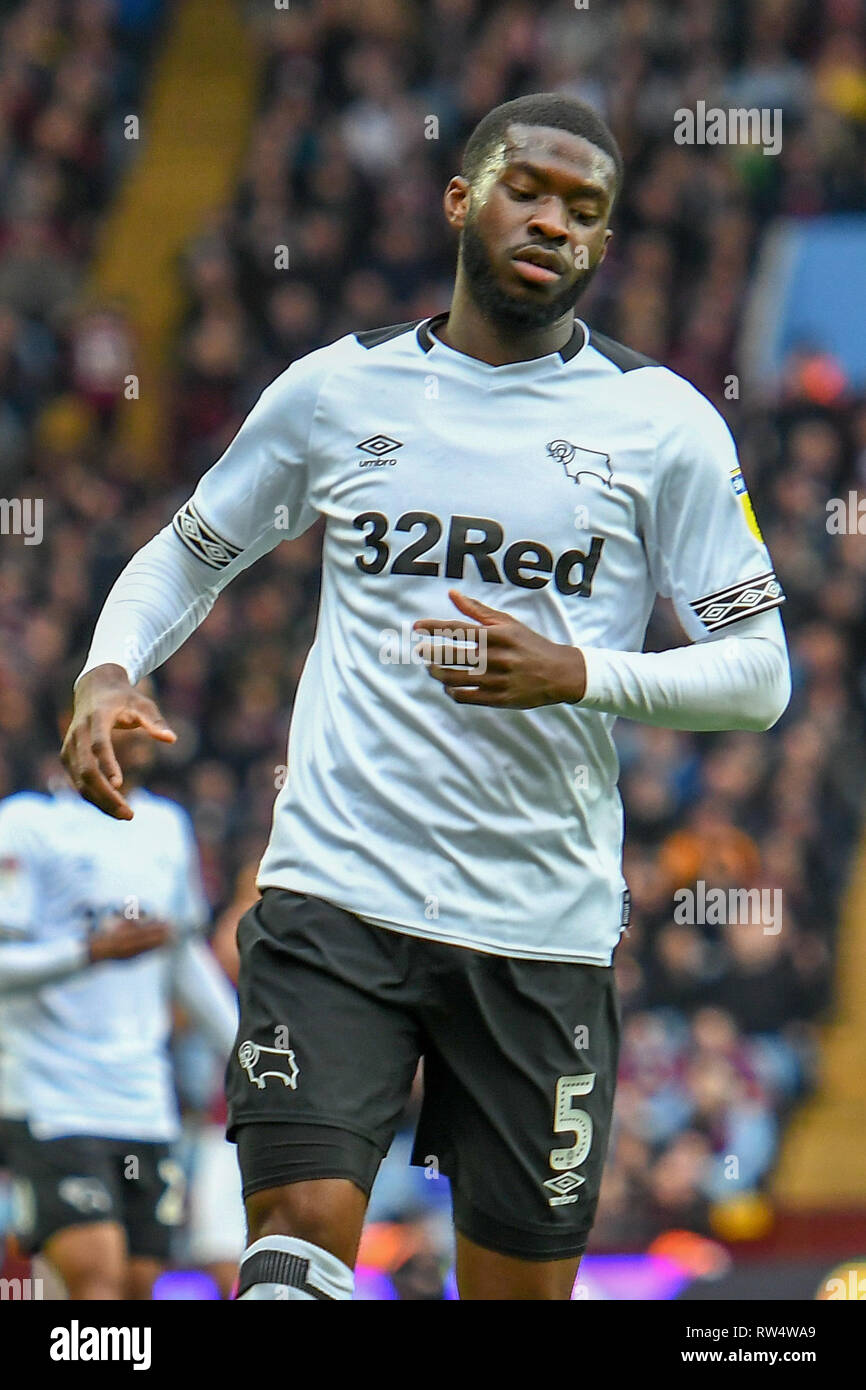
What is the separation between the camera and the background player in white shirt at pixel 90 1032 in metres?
6.52

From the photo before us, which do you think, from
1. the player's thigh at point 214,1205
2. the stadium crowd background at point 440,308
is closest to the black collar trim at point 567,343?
the player's thigh at point 214,1205

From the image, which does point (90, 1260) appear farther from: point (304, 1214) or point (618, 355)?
point (618, 355)

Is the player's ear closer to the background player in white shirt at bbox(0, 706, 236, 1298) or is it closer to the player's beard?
the player's beard

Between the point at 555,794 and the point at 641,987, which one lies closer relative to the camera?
the point at 555,794

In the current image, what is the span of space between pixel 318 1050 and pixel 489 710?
66 cm

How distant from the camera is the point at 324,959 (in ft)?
12.6

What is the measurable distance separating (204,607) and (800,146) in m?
11.6

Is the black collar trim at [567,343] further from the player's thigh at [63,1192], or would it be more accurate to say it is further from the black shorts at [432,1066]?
the player's thigh at [63,1192]

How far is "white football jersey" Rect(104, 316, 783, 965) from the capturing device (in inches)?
155

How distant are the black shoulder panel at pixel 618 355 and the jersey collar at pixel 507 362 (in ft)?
0.07

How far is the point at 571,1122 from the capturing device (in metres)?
3.98

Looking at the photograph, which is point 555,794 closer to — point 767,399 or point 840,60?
point 767,399

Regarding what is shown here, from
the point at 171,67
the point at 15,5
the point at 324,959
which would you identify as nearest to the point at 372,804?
the point at 324,959

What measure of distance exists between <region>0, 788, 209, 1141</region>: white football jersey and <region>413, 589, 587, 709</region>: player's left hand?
328 cm
